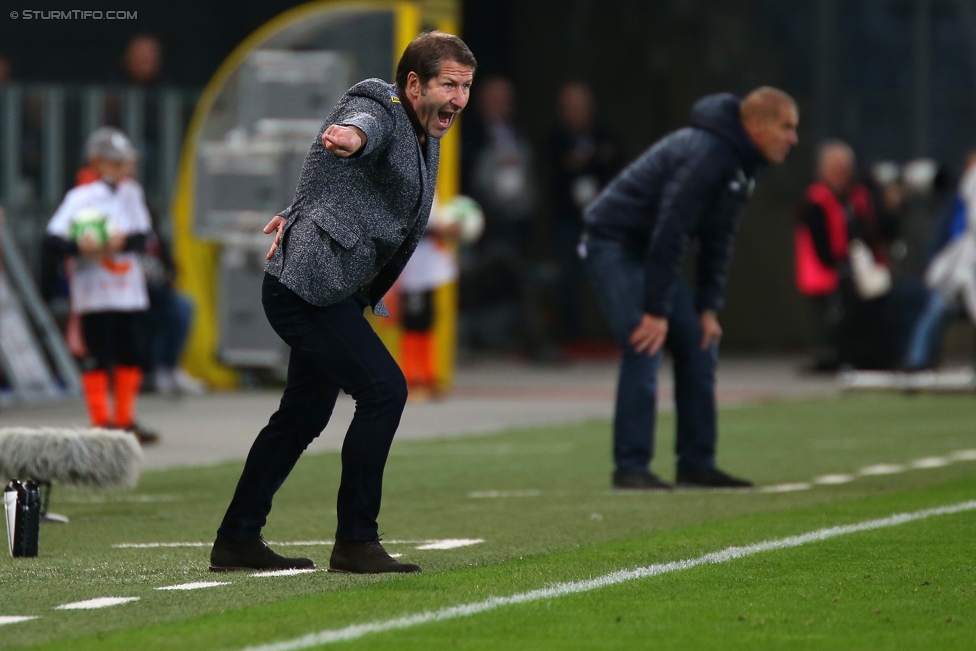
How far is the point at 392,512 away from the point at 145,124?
10.2 m

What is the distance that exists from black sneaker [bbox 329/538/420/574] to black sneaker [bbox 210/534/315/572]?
0.22 metres

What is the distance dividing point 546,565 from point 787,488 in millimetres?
3033

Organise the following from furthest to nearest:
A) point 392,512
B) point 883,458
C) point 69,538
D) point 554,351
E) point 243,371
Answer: point 554,351 < point 243,371 < point 883,458 < point 392,512 < point 69,538

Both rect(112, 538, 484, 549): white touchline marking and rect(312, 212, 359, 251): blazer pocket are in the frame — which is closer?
rect(312, 212, 359, 251): blazer pocket

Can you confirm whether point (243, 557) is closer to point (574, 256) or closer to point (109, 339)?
point (109, 339)

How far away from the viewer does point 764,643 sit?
5188 mm

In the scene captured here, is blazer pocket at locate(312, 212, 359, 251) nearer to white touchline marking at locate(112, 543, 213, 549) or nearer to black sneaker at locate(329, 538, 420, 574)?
black sneaker at locate(329, 538, 420, 574)

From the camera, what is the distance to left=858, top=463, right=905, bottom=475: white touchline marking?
10086mm

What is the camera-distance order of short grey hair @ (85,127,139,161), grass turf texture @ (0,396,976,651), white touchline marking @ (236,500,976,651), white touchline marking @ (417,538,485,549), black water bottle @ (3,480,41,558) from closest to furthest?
white touchline marking @ (236,500,976,651) < grass turf texture @ (0,396,976,651) < black water bottle @ (3,480,41,558) < white touchline marking @ (417,538,485,549) < short grey hair @ (85,127,139,161)

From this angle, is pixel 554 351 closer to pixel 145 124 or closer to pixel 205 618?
pixel 145 124

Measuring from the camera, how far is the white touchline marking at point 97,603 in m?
5.79

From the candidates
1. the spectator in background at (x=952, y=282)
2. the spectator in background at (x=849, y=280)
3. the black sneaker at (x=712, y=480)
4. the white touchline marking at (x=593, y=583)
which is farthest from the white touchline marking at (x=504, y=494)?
the spectator in background at (x=849, y=280)

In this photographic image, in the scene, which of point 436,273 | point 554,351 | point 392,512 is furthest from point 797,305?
point 392,512

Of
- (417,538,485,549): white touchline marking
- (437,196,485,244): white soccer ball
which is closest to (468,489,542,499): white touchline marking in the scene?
(417,538,485,549): white touchline marking
